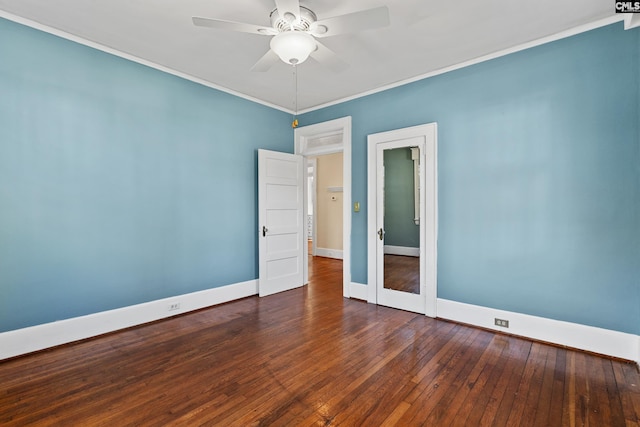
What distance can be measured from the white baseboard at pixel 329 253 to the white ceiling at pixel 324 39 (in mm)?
4799

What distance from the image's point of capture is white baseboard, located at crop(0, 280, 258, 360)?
2.66 m

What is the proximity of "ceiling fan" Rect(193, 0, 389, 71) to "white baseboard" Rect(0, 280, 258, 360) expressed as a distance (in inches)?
118

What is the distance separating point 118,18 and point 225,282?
10.5 ft

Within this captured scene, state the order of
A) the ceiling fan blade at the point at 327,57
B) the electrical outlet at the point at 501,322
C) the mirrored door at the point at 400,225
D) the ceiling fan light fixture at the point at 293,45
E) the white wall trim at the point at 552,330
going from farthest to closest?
the mirrored door at the point at 400,225 → the electrical outlet at the point at 501,322 → the white wall trim at the point at 552,330 → the ceiling fan blade at the point at 327,57 → the ceiling fan light fixture at the point at 293,45

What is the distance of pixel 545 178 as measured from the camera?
2977 millimetres

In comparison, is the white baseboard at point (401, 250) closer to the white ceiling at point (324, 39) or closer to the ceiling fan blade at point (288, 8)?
the white ceiling at point (324, 39)

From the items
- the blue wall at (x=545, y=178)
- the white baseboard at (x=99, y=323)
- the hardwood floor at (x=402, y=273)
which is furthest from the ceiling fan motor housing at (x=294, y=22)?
the white baseboard at (x=99, y=323)

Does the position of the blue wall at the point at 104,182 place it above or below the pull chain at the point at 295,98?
below

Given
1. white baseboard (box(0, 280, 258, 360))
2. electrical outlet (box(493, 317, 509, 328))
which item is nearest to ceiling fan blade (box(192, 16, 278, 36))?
white baseboard (box(0, 280, 258, 360))

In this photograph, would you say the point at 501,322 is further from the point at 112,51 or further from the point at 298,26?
the point at 112,51

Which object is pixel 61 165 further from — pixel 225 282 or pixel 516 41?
pixel 516 41

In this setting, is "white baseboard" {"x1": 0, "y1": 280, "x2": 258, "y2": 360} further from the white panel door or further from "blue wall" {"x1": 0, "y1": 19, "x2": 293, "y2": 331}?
the white panel door

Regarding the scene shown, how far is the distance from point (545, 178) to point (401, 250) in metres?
1.74

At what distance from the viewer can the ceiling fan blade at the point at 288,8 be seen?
1.95 metres
